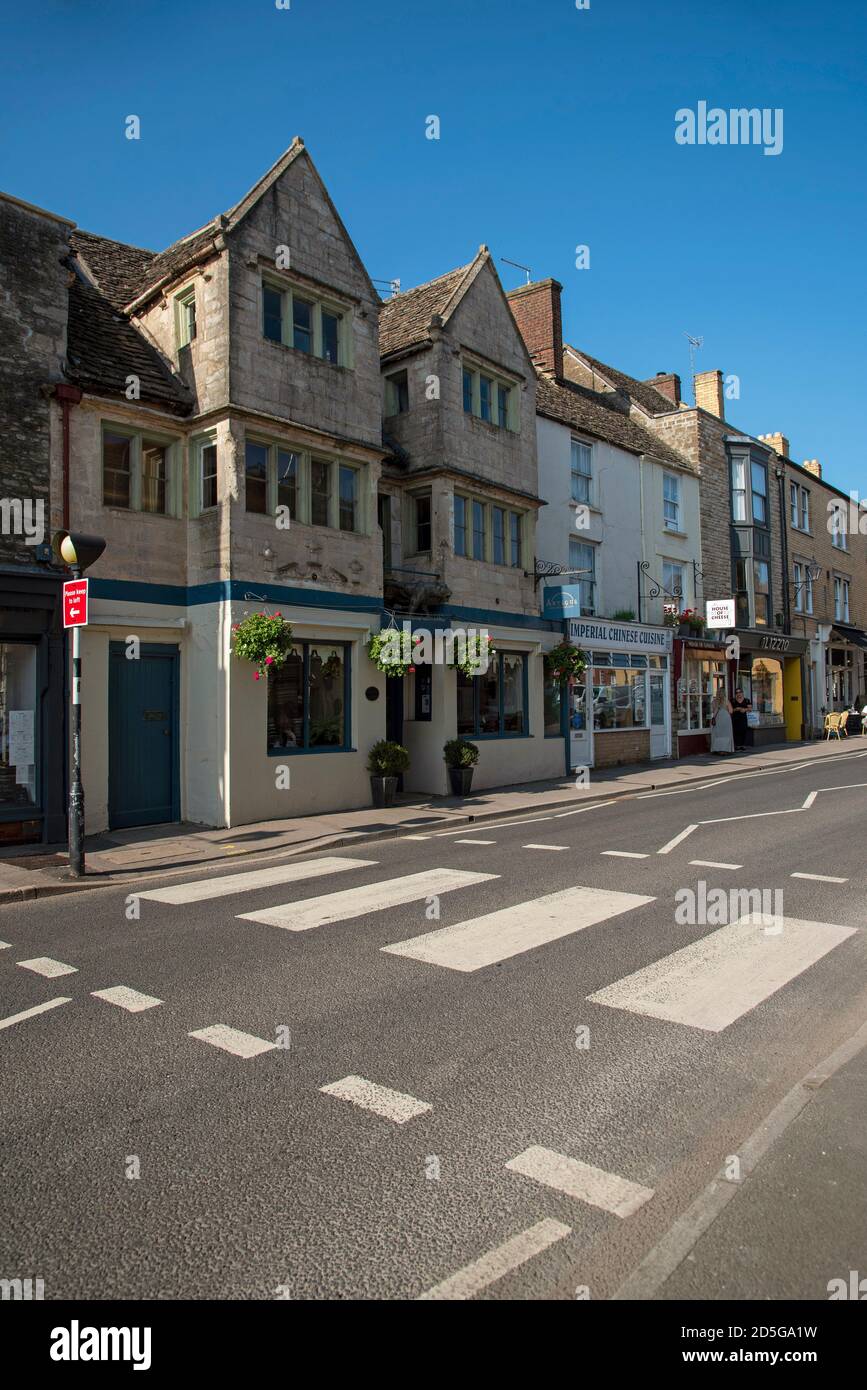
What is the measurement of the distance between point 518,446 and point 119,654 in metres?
11.4

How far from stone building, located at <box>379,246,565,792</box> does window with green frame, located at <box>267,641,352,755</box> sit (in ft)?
5.75

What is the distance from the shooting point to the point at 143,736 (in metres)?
14.2

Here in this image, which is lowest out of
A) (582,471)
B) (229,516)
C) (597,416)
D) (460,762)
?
(460,762)

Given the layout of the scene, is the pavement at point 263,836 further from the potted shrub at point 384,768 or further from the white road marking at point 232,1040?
the white road marking at point 232,1040

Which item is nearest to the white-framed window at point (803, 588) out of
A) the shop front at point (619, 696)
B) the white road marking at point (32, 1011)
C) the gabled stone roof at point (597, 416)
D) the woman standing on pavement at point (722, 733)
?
the gabled stone roof at point (597, 416)

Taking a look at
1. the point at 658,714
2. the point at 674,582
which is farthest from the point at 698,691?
the point at 674,582

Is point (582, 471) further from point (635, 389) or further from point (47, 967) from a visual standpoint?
point (47, 967)

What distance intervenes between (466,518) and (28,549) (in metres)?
9.69

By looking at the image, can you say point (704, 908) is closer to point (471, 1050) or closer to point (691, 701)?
point (471, 1050)

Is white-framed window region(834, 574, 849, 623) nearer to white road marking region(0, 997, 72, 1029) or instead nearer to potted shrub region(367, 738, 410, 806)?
potted shrub region(367, 738, 410, 806)

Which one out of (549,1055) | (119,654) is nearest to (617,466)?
(119,654)

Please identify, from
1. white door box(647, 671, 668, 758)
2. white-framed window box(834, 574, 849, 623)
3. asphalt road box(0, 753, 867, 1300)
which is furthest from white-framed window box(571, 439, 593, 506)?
white-framed window box(834, 574, 849, 623)

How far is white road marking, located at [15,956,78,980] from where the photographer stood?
6.50 meters

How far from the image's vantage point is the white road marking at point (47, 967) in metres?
6.50
